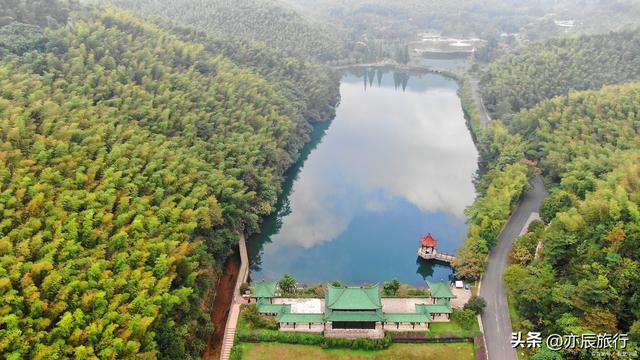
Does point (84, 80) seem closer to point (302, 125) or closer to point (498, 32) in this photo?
point (302, 125)

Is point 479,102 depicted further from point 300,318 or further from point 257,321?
point 257,321

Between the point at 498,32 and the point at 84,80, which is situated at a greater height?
the point at 498,32

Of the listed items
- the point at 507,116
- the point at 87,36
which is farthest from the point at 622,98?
the point at 87,36

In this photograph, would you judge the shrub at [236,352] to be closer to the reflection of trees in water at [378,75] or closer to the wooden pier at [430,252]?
the wooden pier at [430,252]

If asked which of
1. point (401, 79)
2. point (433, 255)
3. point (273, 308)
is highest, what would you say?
point (401, 79)

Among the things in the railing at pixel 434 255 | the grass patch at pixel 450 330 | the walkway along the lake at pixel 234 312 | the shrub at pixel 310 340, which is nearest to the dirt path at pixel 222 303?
the walkway along the lake at pixel 234 312

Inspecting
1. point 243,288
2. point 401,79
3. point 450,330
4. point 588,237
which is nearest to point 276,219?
point 243,288
